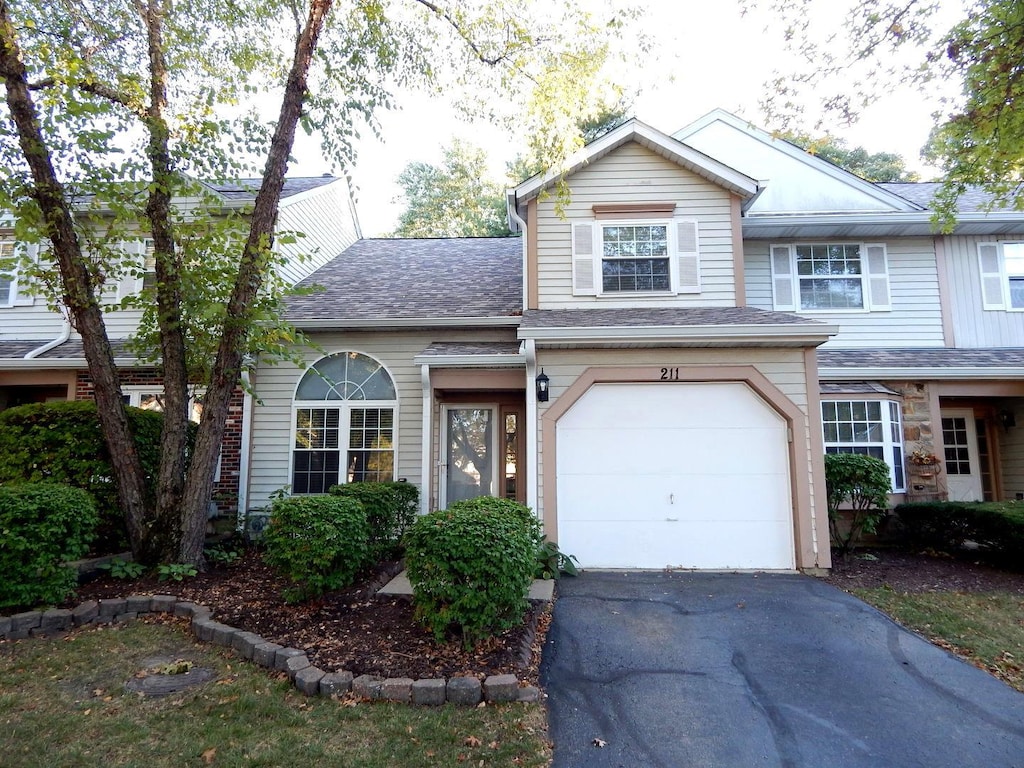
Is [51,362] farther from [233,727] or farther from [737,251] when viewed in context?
[737,251]

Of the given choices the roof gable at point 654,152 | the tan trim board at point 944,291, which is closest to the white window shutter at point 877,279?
the tan trim board at point 944,291

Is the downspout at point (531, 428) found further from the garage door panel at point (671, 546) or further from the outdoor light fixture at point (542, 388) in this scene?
the garage door panel at point (671, 546)

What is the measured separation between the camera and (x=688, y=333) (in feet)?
23.0

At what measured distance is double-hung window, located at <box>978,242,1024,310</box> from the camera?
977 centimetres

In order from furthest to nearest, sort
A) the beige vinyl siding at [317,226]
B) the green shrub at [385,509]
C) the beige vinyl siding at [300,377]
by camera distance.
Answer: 1. the beige vinyl siding at [317,226]
2. the beige vinyl siding at [300,377]
3. the green shrub at [385,509]

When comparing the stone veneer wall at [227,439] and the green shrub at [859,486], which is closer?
the green shrub at [859,486]

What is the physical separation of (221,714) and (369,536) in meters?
2.81

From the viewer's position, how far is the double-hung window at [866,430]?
28.8ft

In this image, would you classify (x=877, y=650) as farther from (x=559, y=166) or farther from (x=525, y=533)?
(x=559, y=166)

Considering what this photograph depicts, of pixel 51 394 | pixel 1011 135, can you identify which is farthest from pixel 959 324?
pixel 51 394

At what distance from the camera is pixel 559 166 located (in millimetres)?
8086

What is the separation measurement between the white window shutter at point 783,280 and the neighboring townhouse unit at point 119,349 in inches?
295

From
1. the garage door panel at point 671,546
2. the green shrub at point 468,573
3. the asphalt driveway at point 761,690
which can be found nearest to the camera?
the asphalt driveway at point 761,690

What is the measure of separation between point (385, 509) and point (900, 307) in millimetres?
8883
